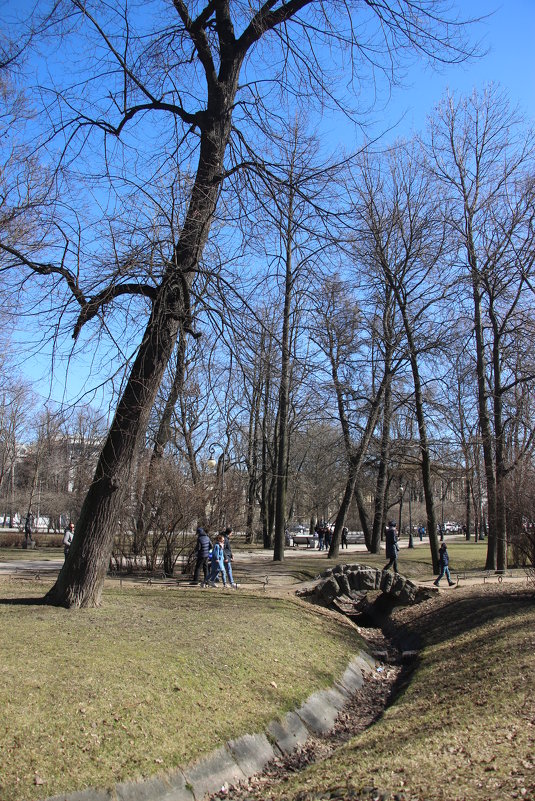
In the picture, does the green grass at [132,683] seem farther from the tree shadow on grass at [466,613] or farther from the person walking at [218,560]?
the person walking at [218,560]

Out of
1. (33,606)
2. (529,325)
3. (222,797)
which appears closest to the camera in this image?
(222,797)

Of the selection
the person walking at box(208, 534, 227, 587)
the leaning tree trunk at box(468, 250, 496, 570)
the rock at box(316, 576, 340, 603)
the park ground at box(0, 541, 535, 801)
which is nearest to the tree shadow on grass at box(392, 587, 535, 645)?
the park ground at box(0, 541, 535, 801)

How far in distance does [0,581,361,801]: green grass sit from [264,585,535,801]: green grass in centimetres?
115

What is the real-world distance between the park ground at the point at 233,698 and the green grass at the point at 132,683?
18 millimetres

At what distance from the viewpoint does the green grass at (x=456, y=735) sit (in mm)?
4656

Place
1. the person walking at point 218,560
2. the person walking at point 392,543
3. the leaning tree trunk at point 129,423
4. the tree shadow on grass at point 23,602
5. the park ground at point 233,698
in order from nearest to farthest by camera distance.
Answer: the park ground at point 233,698, the leaning tree trunk at point 129,423, the tree shadow on grass at point 23,602, the person walking at point 218,560, the person walking at point 392,543

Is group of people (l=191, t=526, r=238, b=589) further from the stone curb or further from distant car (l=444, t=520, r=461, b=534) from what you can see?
distant car (l=444, t=520, r=461, b=534)

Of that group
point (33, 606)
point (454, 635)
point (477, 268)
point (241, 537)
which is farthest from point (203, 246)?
point (241, 537)

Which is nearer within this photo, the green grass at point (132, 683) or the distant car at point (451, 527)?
the green grass at point (132, 683)

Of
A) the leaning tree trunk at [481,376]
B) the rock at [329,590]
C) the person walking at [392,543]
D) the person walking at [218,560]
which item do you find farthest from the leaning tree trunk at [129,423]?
the leaning tree trunk at [481,376]

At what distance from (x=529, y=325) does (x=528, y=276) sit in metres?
1.79

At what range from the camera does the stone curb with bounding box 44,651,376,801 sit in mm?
4988

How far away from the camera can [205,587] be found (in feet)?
51.1

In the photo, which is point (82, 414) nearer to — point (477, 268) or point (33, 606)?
point (33, 606)
